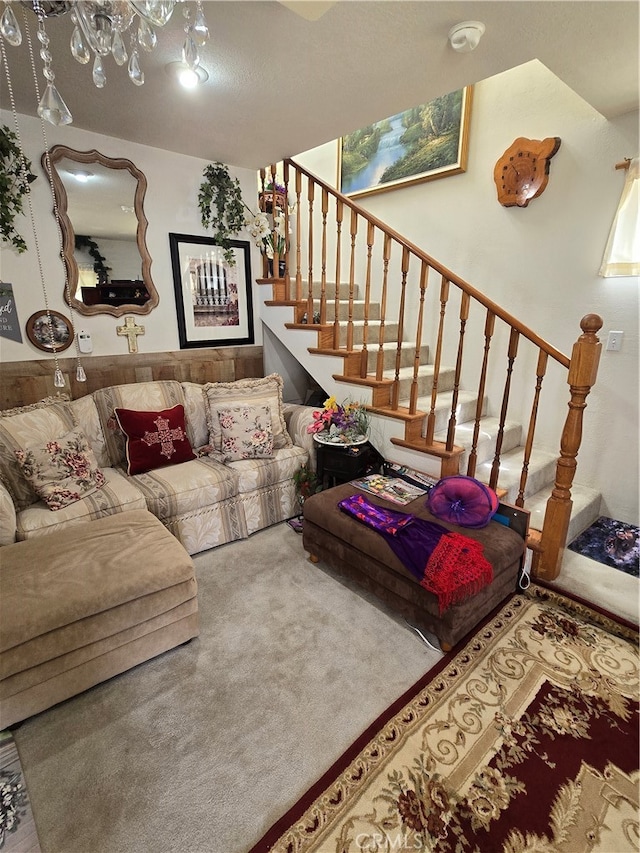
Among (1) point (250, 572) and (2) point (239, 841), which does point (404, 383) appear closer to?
(1) point (250, 572)

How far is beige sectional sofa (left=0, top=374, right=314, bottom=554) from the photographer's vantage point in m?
2.04

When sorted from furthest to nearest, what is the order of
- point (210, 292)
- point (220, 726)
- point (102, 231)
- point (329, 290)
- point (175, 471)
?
1. point (329, 290)
2. point (210, 292)
3. point (102, 231)
4. point (175, 471)
5. point (220, 726)

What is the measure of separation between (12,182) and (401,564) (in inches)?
113

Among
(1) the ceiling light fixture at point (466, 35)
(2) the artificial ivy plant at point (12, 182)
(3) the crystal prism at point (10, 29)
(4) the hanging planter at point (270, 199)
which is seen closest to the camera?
(3) the crystal prism at point (10, 29)

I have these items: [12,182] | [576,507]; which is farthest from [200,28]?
[576,507]

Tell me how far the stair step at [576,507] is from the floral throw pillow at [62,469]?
98.3 inches

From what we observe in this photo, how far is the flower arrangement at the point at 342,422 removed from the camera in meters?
2.69

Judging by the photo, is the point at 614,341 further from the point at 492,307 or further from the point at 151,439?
the point at 151,439

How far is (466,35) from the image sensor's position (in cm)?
154

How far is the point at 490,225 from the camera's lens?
2.94 meters

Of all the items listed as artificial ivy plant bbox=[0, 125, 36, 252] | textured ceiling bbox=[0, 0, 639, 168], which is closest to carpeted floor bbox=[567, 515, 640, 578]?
textured ceiling bbox=[0, 0, 639, 168]

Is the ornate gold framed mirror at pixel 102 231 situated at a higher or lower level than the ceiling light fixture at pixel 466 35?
lower

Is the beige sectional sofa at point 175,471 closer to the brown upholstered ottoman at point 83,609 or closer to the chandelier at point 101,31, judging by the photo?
the brown upholstered ottoman at point 83,609
